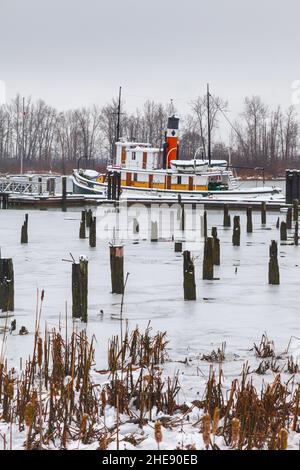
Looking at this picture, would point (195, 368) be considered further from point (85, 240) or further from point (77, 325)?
point (85, 240)

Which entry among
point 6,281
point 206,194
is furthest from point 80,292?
point 206,194

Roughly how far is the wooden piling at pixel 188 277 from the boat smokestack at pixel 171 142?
38.0m

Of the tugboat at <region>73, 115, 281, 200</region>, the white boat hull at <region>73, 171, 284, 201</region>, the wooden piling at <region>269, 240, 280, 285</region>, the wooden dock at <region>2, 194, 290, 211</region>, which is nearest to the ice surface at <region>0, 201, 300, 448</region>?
the wooden piling at <region>269, 240, 280, 285</region>

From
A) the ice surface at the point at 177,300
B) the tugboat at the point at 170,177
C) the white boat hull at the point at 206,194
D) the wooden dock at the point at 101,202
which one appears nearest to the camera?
the ice surface at the point at 177,300

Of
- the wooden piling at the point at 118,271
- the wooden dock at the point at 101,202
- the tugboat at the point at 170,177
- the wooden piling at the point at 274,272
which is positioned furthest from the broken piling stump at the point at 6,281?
the tugboat at the point at 170,177

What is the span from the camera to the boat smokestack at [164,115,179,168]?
172ft

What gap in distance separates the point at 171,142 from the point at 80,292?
135 feet

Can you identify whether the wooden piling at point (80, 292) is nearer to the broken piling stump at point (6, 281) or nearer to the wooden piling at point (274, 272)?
the broken piling stump at point (6, 281)

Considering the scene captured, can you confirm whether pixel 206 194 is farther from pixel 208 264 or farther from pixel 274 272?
pixel 274 272

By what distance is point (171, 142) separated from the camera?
52.9 m

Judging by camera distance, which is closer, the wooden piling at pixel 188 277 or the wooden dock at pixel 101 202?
the wooden piling at pixel 188 277

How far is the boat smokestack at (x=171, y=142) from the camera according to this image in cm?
5238

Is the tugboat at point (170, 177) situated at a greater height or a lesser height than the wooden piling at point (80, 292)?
greater

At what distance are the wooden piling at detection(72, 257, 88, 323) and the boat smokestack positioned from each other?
132 feet
